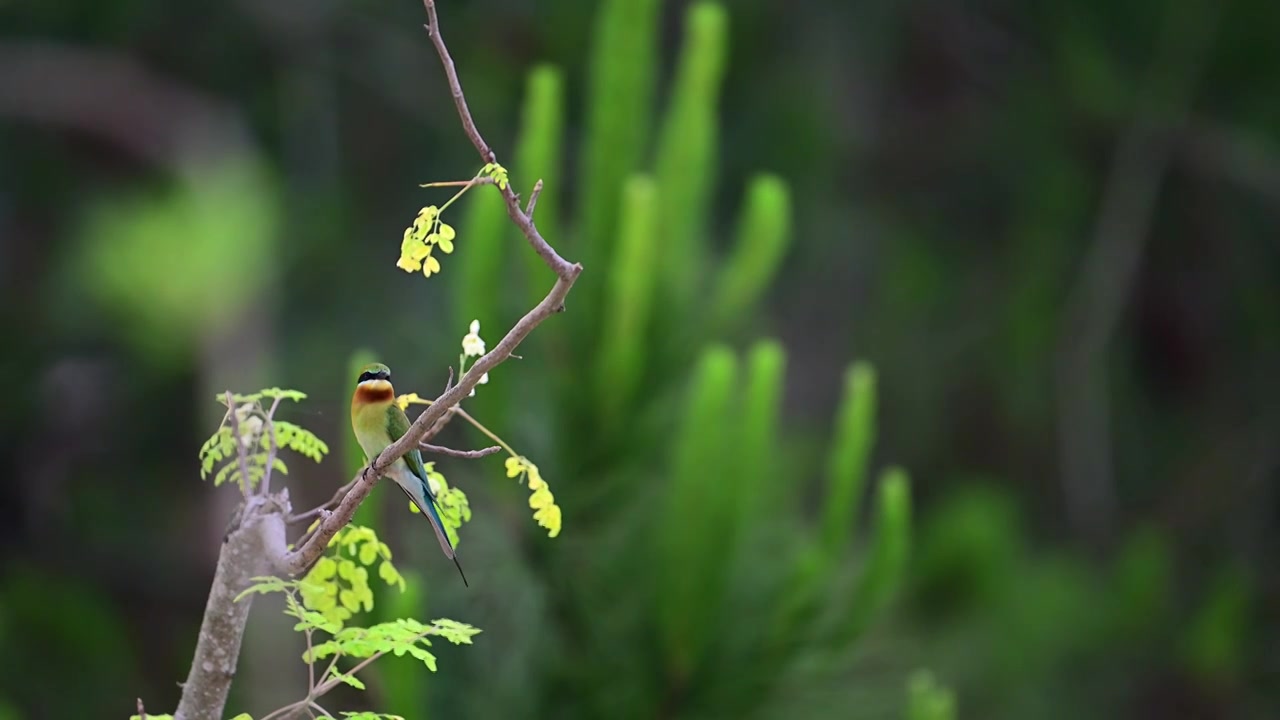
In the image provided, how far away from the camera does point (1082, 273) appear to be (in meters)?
4.18

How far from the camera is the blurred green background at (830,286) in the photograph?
3834 millimetres

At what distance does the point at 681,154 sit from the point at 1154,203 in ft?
8.29

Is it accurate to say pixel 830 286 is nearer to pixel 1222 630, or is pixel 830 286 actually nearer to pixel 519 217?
pixel 1222 630

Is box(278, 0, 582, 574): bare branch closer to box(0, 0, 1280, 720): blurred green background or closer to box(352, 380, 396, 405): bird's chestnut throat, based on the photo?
box(352, 380, 396, 405): bird's chestnut throat

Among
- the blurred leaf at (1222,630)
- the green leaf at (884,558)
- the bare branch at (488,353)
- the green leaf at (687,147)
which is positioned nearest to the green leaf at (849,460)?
the green leaf at (884,558)

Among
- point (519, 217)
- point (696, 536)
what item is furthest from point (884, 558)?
point (519, 217)

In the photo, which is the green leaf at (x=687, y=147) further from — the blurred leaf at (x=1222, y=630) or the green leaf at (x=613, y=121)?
the blurred leaf at (x=1222, y=630)

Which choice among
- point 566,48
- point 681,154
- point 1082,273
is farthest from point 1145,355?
point 681,154

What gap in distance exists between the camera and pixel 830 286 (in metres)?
4.88

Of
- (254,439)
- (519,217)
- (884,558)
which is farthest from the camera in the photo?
(884,558)

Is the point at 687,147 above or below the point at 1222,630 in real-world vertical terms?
below

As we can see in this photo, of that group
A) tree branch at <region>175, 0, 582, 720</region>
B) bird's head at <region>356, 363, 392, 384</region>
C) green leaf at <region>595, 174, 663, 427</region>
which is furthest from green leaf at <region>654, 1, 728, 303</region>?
tree branch at <region>175, 0, 582, 720</region>

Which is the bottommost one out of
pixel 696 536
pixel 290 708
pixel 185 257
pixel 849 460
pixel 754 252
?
pixel 290 708

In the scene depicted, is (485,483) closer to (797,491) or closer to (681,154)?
(681,154)
